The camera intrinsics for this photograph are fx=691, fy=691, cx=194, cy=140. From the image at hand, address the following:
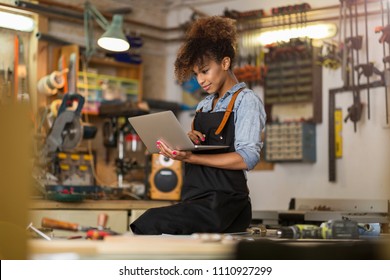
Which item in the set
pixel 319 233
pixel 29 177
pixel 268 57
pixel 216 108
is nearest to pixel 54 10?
pixel 268 57

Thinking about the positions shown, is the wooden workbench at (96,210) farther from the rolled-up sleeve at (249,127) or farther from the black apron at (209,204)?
the rolled-up sleeve at (249,127)

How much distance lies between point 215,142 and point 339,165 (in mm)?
4044

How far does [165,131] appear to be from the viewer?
224cm

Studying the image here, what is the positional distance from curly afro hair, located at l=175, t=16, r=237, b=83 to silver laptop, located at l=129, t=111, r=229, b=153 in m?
0.25

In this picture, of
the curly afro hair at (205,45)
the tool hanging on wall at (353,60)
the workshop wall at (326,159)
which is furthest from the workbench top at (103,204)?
the curly afro hair at (205,45)

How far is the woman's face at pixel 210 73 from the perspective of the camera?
236 cm

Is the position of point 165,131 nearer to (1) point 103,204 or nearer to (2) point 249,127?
(2) point 249,127

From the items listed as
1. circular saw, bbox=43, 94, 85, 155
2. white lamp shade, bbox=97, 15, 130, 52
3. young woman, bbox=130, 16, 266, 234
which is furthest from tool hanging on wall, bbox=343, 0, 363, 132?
young woman, bbox=130, 16, 266, 234

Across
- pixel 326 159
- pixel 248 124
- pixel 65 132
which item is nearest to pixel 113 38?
pixel 65 132

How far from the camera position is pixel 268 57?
21.6 feet

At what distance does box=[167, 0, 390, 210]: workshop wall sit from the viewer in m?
5.96

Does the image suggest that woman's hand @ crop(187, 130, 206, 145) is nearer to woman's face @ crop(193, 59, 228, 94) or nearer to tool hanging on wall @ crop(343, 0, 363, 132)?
woman's face @ crop(193, 59, 228, 94)

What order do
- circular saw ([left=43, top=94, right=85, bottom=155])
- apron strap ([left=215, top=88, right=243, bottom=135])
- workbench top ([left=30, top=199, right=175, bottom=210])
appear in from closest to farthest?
apron strap ([left=215, top=88, right=243, bottom=135]) < workbench top ([left=30, top=199, right=175, bottom=210]) < circular saw ([left=43, top=94, right=85, bottom=155])
